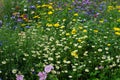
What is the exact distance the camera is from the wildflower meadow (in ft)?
14.2

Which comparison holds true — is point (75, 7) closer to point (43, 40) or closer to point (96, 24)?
point (96, 24)

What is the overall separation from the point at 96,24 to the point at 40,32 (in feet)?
2.97

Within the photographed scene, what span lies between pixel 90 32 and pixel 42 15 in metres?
1.42

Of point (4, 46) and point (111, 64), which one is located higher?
point (4, 46)

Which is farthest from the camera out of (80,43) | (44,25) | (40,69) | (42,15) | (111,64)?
(42,15)

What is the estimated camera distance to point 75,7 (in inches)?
261

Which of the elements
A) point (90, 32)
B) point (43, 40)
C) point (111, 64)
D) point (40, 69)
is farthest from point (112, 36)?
point (40, 69)

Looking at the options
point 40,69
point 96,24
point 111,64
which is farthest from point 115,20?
point 40,69

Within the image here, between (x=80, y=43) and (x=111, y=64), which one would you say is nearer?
(x=111, y=64)

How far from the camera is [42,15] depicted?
6.37 meters

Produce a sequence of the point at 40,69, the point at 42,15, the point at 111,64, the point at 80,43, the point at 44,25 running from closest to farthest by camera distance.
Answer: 1. the point at 40,69
2. the point at 111,64
3. the point at 80,43
4. the point at 44,25
5. the point at 42,15

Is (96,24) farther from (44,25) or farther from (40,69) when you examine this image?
(40,69)

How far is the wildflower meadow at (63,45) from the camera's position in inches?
171

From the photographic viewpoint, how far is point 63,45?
4863 mm
